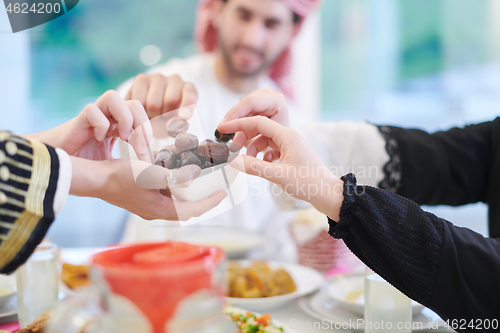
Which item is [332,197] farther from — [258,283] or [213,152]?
[258,283]

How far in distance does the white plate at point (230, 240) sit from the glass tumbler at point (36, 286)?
0.49m

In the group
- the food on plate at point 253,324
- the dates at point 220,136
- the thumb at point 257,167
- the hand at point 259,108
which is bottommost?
the food on plate at point 253,324

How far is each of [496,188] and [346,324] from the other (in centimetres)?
54

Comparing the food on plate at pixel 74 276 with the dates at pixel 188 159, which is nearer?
the dates at pixel 188 159

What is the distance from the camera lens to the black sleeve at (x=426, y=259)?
521 millimetres

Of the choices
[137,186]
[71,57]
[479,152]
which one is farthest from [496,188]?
[71,57]

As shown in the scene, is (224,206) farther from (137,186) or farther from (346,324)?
(346,324)

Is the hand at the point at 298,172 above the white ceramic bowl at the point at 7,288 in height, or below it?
above

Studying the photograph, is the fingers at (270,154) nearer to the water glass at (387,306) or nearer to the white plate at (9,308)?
the water glass at (387,306)

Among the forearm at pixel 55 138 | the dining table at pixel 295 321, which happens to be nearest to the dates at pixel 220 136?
the forearm at pixel 55 138

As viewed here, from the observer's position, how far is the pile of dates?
52 cm

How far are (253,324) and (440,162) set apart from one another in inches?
24.5

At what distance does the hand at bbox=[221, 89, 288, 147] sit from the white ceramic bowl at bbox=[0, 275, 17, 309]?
523 millimetres

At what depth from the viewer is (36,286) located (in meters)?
0.66
